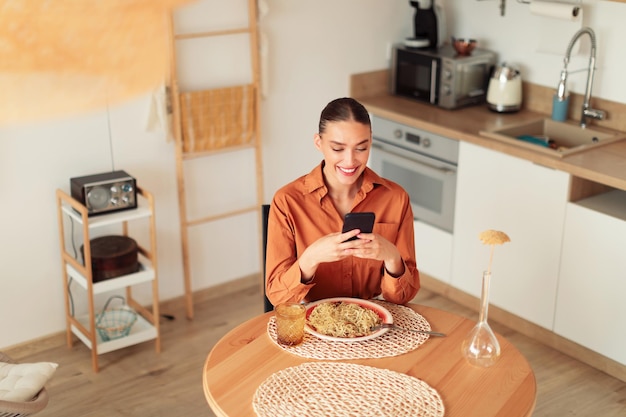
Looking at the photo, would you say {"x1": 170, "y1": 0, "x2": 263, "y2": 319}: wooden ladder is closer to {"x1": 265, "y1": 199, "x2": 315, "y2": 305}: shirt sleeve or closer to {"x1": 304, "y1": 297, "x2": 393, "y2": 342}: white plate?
{"x1": 265, "y1": 199, "x2": 315, "y2": 305}: shirt sleeve

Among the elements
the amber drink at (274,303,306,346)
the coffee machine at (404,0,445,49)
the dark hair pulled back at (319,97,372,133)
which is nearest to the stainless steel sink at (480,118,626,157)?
the coffee machine at (404,0,445,49)

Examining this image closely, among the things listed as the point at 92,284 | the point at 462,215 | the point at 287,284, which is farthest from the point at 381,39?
the point at 287,284

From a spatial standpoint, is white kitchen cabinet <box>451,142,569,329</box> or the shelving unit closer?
the shelving unit

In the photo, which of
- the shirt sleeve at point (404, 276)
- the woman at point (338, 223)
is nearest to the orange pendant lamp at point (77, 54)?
the woman at point (338, 223)

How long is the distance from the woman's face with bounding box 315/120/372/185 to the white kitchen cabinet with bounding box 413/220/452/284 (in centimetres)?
191

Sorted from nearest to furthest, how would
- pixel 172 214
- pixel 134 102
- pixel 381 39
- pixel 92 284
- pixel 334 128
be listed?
pixel 334 128
pixel 92 284
pixel 134 102
pixel 172 214
pixel 381 39

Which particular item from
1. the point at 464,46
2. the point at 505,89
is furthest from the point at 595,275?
the point at 464,46

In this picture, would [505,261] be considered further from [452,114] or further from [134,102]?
[134,102]

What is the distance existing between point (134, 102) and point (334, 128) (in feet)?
5.45

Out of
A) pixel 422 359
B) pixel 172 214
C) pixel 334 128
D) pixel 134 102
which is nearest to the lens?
pixel 422 359

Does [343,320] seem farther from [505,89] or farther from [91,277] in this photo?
[505,89]

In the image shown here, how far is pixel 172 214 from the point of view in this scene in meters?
3.98

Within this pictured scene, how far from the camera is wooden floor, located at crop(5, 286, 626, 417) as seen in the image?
129 inches

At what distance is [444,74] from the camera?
13.8 feet
